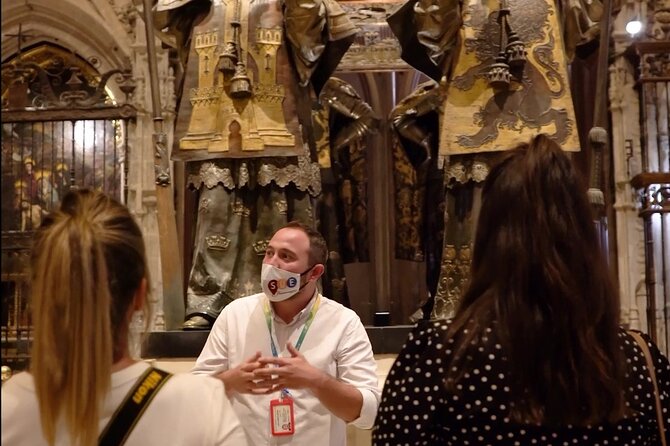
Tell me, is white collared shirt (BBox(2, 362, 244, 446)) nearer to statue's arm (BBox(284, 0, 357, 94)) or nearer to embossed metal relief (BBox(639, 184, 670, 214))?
statue's arm (BBox(284, 0, 357, 94))

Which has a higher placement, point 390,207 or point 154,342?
point 390,207

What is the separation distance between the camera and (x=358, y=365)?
322 cm

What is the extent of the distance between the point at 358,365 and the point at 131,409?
64.5 inches

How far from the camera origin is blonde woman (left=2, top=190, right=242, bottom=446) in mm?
1604

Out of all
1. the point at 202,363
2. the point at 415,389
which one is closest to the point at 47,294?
the point at 415,389

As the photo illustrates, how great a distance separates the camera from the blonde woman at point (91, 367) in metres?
1.60

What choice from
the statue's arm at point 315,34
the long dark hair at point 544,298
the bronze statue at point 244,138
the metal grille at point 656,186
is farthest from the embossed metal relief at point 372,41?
the long dark hair at point 544,298

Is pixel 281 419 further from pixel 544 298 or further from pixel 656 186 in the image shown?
pixel 656 186

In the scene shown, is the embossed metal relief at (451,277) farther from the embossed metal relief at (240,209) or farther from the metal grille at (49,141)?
the metal grille at (49,141)

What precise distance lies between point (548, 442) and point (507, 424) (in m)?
0.07

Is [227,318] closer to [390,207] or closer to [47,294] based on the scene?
[47,294]

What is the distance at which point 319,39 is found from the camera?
4.97 meters

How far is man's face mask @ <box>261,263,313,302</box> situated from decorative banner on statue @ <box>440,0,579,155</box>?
1.79 m

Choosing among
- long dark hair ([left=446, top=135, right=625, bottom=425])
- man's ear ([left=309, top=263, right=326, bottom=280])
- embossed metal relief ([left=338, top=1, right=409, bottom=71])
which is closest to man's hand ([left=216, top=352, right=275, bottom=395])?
man's ear ([left=309, top=263, right=326, bottom=280])
